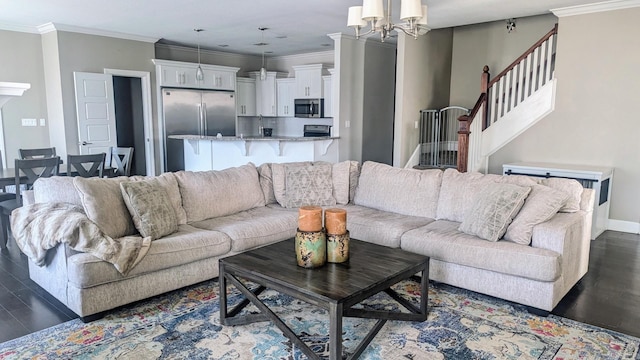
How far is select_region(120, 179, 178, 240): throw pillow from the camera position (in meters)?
3.20

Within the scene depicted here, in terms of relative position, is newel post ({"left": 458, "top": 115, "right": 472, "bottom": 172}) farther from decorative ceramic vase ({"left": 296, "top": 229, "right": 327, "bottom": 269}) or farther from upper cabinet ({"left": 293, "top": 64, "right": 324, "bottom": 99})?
decorative ceramic vase ({"left": 296, "top": 229, "right": 327, "bottom": 269})

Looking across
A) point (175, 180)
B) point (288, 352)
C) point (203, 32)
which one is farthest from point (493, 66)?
point (288, 352)

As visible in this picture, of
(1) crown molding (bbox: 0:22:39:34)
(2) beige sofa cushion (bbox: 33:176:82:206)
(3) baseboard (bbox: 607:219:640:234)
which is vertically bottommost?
(3) baseboard (bbox: 607:219:640:234)

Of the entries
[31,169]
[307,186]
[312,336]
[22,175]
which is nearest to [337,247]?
[312,336]

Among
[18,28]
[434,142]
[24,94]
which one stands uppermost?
[18,28]

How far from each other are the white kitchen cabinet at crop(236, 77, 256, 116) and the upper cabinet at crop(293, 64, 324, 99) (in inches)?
44.6

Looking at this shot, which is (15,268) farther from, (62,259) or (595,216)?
(595,216)

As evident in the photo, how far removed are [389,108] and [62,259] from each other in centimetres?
648

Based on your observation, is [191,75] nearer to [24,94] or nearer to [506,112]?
[24,94]

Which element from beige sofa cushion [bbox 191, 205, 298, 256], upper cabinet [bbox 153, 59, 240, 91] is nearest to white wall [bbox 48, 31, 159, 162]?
upper cabinet [bbox 153, 59, 240, 91]

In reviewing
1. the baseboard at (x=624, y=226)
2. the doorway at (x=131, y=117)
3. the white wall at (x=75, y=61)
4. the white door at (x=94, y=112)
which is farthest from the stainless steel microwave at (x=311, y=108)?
the baseboard at (x=624, y=226)

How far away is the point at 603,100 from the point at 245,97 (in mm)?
6616

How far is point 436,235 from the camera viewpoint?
3.37 metres

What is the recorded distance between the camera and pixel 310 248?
2.54 m
